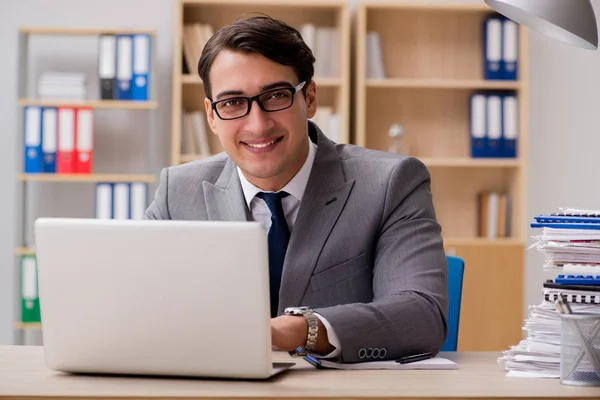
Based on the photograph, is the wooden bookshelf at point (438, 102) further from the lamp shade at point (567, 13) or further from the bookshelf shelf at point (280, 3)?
the lamp shade at point (567, 13)

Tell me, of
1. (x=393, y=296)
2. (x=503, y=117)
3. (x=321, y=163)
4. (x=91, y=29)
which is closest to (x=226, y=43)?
(x=321, y=163)

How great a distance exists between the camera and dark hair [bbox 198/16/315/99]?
189 cm

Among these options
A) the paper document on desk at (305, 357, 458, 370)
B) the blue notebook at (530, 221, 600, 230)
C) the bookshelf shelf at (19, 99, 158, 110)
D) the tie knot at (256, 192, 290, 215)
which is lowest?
the paper document on desk at (305, 357, 458, 370)

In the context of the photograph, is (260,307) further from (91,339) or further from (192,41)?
(192,41)

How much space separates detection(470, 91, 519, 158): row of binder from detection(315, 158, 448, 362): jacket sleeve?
2504mm

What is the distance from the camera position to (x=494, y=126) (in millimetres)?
4430

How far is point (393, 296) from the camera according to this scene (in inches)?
66.7

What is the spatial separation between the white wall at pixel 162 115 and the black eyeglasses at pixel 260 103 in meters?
2.72

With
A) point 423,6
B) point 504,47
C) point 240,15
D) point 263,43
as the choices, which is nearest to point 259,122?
point 263,43

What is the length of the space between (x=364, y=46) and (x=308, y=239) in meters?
2.64

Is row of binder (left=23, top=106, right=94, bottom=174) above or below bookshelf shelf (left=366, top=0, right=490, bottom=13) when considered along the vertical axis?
below

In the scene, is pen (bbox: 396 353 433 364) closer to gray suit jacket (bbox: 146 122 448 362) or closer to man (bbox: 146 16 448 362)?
gray suit jacket (bbox: 146 122 448 362)

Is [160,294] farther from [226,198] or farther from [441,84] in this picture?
[441,84]

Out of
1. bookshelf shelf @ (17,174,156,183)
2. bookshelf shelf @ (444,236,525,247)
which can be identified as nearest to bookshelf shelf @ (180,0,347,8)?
bookshelf shelf @ (17,174,156,183)
